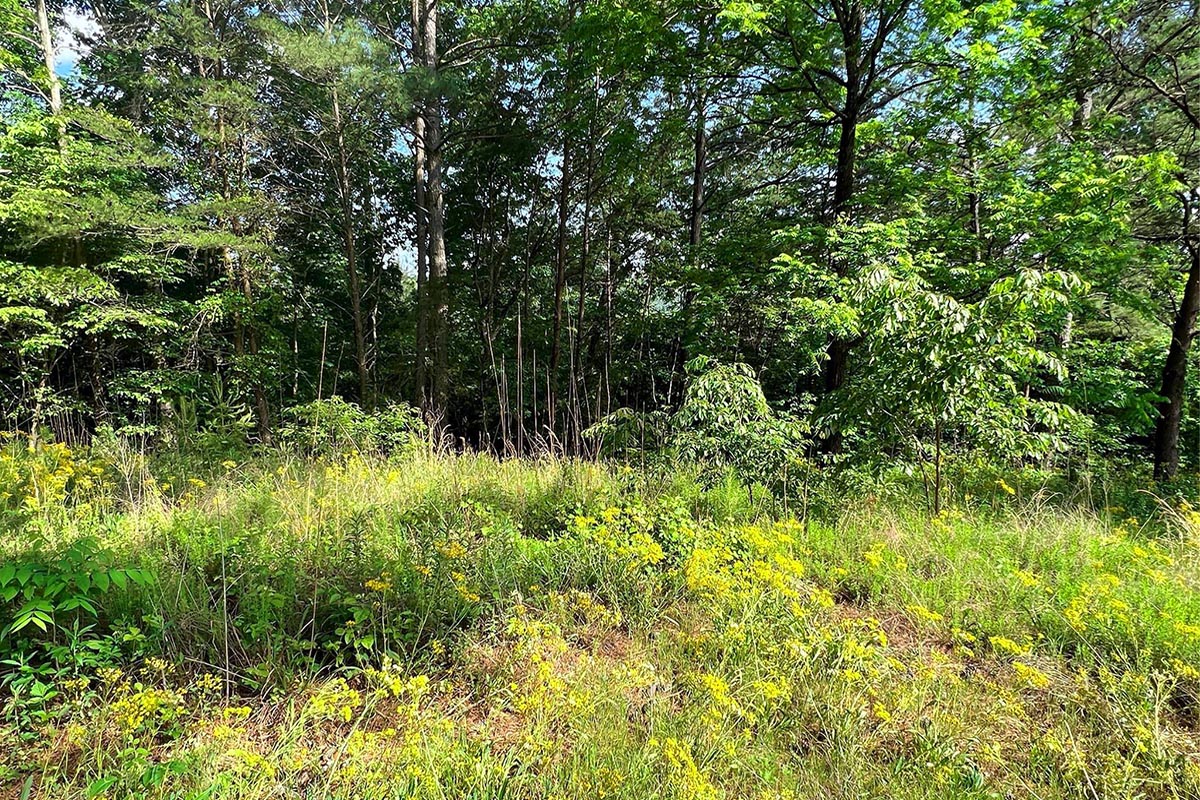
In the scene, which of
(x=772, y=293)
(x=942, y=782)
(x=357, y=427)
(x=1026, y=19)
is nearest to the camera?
(x=942, y=782)

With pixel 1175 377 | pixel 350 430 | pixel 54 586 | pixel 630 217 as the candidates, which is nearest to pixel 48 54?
pixel 350 430

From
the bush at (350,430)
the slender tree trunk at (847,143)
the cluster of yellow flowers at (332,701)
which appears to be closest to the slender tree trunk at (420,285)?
the bush at (350,430)

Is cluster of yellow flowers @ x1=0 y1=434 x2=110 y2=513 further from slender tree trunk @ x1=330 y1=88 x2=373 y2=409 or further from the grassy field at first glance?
slender tree trunk @ x1=330 y1=88 x2=373 y2=409

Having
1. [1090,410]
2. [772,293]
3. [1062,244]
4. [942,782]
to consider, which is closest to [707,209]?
[772,293]

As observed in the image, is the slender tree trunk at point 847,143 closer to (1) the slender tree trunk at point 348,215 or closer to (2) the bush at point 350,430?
(2) the bush at point 350,430

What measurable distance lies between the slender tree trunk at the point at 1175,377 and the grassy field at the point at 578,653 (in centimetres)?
373

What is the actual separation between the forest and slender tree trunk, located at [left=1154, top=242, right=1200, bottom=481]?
2.2 inches

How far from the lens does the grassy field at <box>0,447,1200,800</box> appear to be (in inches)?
61.2

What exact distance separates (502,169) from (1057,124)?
9866 mm

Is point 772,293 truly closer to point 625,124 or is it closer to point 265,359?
point 625,124

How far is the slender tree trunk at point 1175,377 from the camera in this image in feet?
18.0

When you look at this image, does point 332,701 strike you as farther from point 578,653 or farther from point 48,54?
point 48,54

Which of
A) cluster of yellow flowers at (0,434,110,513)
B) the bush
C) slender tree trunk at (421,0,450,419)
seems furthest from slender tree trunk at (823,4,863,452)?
cluster of yellow flowers at (0,434,110,513)

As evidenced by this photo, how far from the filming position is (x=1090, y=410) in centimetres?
857
